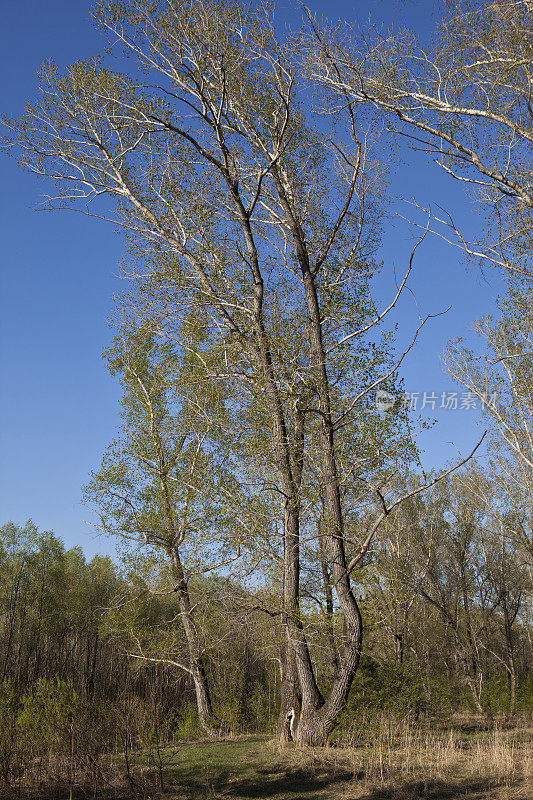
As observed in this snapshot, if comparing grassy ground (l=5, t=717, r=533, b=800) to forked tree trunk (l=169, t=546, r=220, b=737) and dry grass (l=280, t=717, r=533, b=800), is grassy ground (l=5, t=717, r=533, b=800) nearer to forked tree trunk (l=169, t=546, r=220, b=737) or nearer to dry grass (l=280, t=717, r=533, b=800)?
dry grass (l=280, t=717, r=533, b=800)

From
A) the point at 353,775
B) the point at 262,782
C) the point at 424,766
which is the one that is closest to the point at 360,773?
the point at 353,775

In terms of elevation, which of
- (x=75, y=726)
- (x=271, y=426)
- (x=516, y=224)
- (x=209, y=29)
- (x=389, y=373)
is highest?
(x=209, y=29)

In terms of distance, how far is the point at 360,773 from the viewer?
7.23 metres

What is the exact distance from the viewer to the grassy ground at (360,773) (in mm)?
6298

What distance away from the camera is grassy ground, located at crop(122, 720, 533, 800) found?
6298mm

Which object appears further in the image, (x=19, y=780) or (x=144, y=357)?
(x=144, y=357)

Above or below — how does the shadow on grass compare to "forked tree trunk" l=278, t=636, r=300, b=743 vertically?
below

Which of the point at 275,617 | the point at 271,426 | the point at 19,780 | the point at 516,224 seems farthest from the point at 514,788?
the point at 516,224

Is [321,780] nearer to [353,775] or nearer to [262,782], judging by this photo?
[353,775]

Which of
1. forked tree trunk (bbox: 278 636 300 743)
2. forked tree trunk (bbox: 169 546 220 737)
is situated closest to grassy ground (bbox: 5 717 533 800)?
forked tree trunk (bbox: 278 636 300 743)

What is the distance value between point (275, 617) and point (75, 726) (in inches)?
150

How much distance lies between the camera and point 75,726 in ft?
21.7

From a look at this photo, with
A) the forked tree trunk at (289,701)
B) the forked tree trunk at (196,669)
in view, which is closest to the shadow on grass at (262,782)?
the forked tree trunk at (289,701)

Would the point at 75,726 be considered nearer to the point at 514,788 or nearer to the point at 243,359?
the point at 514,788
